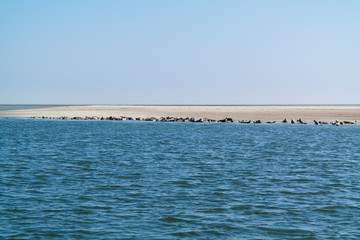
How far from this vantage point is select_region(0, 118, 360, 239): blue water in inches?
473

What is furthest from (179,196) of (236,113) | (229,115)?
(236,113)

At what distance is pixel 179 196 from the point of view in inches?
618

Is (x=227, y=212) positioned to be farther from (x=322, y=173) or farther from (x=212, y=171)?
(x=322, y=173)

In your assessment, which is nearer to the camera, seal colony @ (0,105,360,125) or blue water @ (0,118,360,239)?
blue water @ (0,118,360,239)

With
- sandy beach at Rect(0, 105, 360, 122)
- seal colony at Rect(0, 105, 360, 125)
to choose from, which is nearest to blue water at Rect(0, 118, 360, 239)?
seal colony at Rect(0, 105, 360, 125)

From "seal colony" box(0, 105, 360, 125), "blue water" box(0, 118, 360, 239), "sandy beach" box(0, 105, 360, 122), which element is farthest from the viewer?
"sandy beach" box(0, 105, 360, 122)

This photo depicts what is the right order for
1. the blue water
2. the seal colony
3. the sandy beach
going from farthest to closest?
1. the sandy beach
2. the seal colony
3. the blue water

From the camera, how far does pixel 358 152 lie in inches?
1201

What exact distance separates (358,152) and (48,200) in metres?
22.9

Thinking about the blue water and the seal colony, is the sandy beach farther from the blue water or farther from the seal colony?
the blue water

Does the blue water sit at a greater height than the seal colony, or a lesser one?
lesser

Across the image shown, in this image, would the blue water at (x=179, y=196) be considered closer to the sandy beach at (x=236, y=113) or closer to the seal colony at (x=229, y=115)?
the seal colony at (x=229, y=115)

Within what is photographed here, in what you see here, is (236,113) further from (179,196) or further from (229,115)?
A: (179,196)

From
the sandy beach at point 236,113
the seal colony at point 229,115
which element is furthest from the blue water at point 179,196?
the sandy beach at point 236,113
